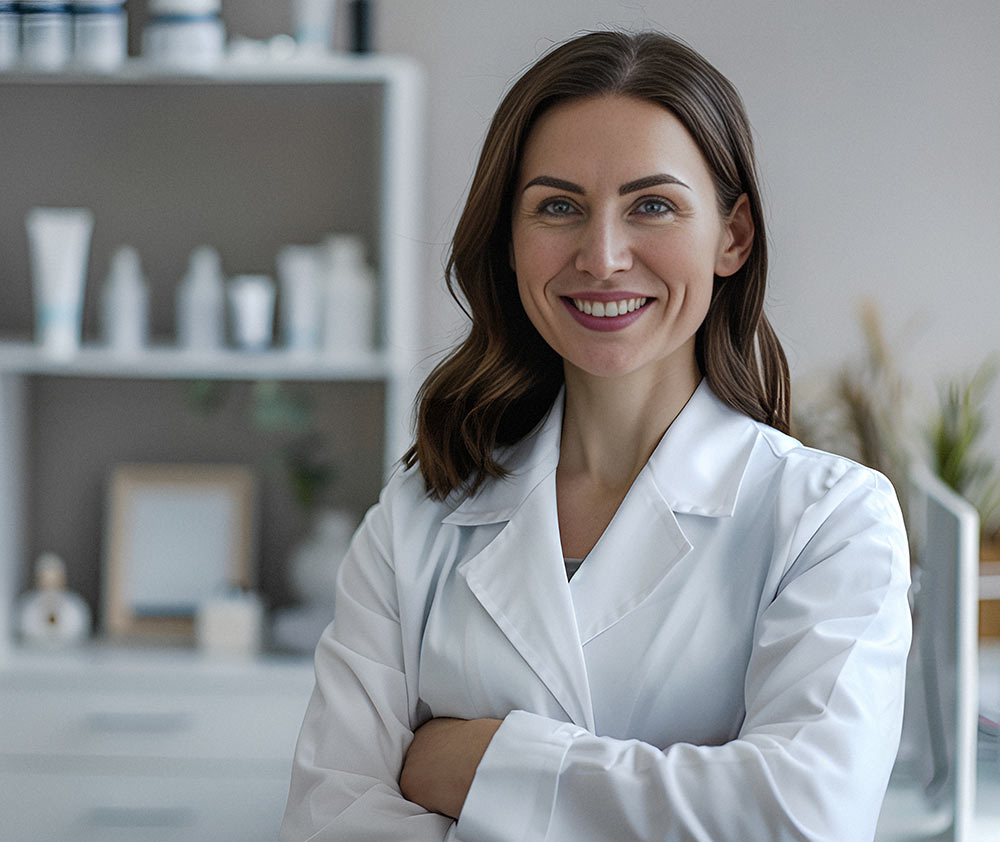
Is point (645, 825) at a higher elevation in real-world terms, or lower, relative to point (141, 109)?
lower

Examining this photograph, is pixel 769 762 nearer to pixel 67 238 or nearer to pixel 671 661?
pixel 671 661

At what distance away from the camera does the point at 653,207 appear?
42.0 inches

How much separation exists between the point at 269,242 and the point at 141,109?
0.41 m

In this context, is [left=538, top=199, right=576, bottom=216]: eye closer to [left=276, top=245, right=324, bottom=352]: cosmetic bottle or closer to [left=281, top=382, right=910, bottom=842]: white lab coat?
[left=281, top=382, right=910, bottom=842]: white lab coat

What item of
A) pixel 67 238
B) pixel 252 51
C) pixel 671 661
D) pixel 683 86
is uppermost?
pixel 252 51

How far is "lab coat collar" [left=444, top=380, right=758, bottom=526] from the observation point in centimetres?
110

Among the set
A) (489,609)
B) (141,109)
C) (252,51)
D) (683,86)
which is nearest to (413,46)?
(252,51)

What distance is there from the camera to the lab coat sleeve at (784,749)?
92 centimetres

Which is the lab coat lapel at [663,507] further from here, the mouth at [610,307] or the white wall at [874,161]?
the white wall at [874,161]

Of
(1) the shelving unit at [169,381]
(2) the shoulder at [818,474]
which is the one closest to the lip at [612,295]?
(2) the shoulder at [818,474]

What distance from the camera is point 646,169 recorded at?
1.05 m

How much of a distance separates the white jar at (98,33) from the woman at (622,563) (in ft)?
4.66

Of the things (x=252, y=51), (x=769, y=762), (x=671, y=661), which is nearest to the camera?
(x=769, y=762)

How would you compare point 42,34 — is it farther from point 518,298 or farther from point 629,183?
point 629,183
